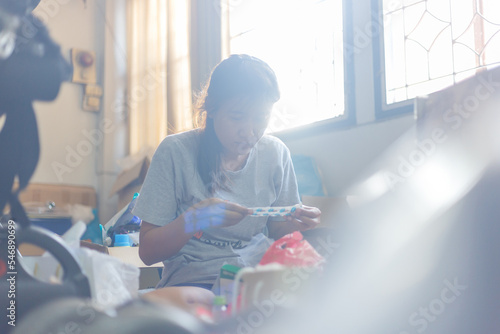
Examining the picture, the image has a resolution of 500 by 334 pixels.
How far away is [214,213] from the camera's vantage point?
3.62ft

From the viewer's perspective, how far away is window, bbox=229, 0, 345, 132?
251 cm

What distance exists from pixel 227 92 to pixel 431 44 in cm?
118

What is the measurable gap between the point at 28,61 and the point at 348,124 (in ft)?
5.94

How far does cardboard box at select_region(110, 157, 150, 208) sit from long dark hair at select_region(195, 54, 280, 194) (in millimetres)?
2097

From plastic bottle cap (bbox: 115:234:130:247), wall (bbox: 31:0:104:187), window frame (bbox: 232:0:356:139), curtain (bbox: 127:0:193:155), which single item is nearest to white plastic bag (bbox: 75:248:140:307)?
plastic bottle cap (bbox: 115:234:130:247)

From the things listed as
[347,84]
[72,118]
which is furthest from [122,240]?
[72,118]

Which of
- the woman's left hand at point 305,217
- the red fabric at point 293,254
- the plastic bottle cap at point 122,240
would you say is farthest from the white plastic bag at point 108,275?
the plastic bottle cap at point 122,240

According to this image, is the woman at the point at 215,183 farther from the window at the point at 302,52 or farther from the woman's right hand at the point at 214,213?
the window at the point at 302,52

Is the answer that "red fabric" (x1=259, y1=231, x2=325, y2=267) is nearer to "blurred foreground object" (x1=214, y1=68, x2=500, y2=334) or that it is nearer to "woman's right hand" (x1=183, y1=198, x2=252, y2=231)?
"blurred foreground object" (x1=214, y1=68, x2=500, y2=334)

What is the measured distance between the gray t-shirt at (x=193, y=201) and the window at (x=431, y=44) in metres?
0.95

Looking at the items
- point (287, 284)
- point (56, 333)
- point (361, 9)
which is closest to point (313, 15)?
point (361, 9)

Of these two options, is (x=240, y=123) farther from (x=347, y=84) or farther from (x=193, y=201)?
(x=347, y=84)

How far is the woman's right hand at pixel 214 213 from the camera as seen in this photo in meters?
1.10

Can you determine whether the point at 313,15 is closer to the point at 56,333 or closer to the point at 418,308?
the point at 418,308
